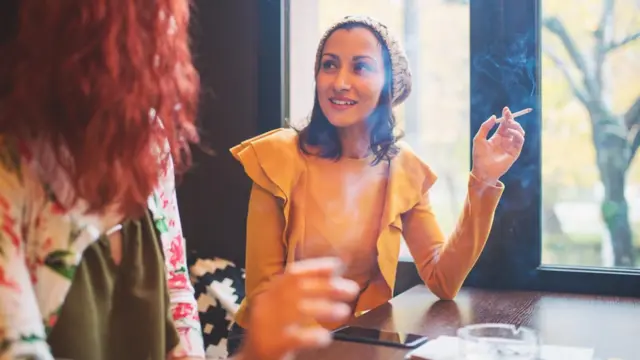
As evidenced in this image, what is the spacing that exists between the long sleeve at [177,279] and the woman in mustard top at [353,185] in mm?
514

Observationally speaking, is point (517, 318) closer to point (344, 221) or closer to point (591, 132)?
point (344, 221)

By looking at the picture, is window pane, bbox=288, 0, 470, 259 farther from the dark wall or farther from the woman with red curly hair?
the woman with red curly hair

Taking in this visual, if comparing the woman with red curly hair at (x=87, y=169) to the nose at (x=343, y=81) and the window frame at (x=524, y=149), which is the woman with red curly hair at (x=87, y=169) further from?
the window frame at (x=524, y=149)

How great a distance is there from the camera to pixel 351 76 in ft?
5.28

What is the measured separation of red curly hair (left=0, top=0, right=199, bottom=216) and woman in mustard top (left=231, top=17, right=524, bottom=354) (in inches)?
29.9

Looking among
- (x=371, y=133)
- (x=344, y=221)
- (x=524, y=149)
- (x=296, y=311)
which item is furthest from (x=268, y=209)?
(x=296, y=311)

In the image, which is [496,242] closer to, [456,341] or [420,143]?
[420,143]

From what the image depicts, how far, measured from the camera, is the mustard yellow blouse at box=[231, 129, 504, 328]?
5.21 ft

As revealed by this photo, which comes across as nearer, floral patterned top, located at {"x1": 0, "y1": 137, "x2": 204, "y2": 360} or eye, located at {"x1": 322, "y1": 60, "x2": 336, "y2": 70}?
floral patterned top, located at {"x1": 0, "y1": 137, "x2": 204, "y2": 360}

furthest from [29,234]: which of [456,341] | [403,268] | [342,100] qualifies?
[403,268]

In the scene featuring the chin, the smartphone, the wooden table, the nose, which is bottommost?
the wooden table

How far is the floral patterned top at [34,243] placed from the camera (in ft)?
2.40

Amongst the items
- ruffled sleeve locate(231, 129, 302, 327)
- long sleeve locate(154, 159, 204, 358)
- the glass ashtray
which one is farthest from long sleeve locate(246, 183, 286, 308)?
the glass ashtray

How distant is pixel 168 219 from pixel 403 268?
941mm
